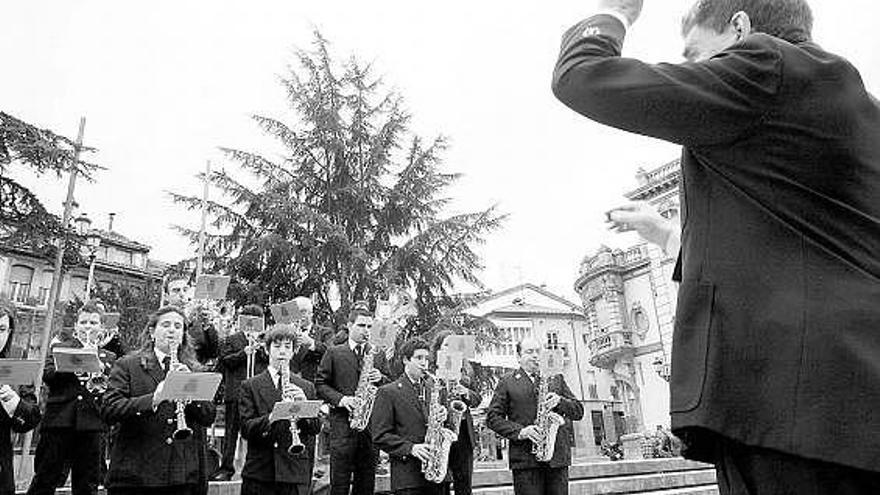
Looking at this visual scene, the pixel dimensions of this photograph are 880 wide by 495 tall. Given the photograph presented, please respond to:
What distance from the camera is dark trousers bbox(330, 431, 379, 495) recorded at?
7.85m

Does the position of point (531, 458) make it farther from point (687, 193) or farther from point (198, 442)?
point (687, 193)

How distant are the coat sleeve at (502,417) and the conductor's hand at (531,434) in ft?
Result: 0.30

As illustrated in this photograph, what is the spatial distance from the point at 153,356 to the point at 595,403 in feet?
177

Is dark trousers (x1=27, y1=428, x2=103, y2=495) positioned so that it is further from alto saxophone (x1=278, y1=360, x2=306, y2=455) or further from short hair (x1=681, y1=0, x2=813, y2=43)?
short hair (x1=681, y1=0, x2=813, y2=43)

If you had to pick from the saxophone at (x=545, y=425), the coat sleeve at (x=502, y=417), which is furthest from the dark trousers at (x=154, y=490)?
the saxophone at (x=545, y=425)

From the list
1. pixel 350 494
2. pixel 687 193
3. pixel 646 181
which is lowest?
pixel 350 494

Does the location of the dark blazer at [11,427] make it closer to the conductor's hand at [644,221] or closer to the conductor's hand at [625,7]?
the conductor's hand at [644,221]

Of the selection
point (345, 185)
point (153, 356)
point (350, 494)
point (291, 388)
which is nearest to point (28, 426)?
point (153, 356)

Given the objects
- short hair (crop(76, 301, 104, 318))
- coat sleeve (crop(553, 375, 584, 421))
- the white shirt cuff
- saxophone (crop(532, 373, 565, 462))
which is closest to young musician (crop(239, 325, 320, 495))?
short hair (crop(76, 301, 104, 318))

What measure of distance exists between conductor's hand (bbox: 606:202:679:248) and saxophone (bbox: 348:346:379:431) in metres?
6.08

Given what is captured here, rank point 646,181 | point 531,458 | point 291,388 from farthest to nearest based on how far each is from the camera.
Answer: point 646,181
point 531,458
point 291,388

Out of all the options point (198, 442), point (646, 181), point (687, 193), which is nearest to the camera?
point (687, 193)

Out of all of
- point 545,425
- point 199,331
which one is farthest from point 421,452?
point 199,331

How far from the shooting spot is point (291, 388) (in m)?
6.59
